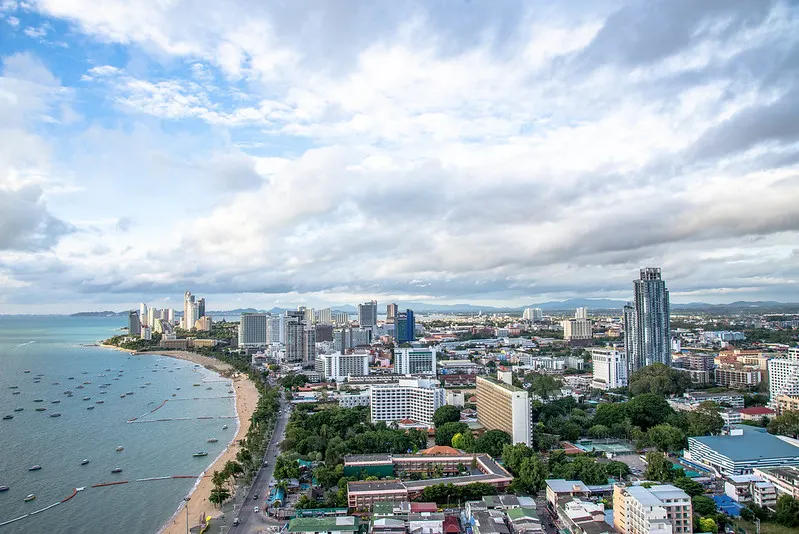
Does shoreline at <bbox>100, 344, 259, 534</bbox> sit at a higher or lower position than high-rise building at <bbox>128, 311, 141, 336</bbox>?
lower

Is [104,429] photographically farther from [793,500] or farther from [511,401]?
[793,500]

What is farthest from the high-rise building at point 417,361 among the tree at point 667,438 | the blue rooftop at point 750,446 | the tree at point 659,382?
the blue rooftop at point 750,446

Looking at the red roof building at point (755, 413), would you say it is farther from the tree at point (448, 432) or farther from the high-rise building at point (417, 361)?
the high-rise building at point (417, 361)

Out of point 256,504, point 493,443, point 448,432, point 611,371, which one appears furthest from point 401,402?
point 611,371

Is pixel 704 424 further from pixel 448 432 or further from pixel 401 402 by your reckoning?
pixel 401 402

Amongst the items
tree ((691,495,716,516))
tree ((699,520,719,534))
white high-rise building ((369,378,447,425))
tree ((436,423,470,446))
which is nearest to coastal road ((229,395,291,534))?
white high-rise building ((369,378,447,425))

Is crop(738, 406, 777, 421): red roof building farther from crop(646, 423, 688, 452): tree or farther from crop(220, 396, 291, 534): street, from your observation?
crop(220, 396, 291, 534): street
